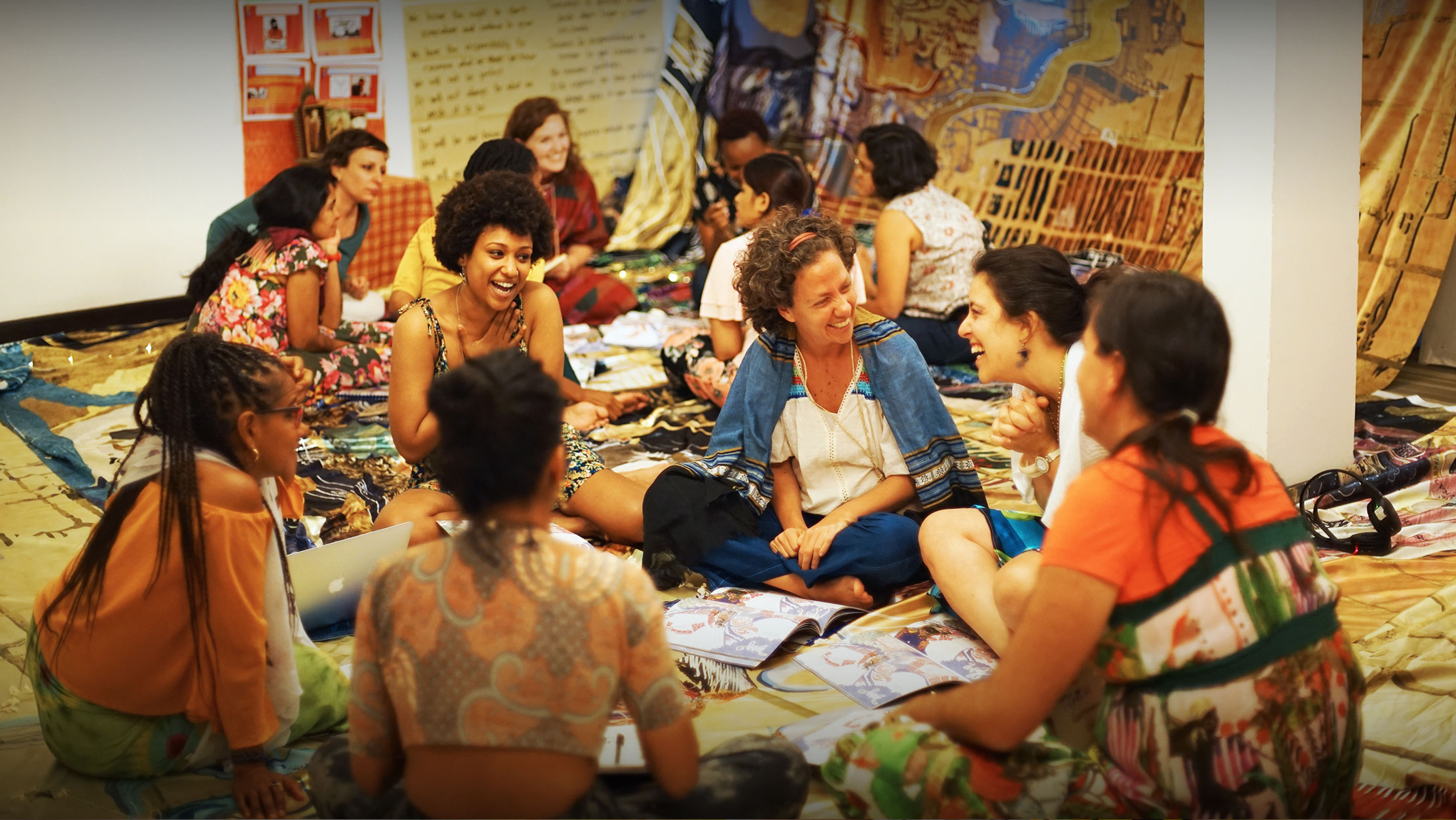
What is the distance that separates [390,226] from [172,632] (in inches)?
223

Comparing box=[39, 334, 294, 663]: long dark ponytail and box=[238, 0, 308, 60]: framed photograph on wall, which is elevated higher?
box=[238, 0, 308, 60]: framed photograph on wall

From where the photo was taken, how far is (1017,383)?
3016 mm

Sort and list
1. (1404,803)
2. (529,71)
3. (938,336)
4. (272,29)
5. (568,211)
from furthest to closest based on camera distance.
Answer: (529,71) < (272,29) < (568,211) < (938,336) < (1404,803)

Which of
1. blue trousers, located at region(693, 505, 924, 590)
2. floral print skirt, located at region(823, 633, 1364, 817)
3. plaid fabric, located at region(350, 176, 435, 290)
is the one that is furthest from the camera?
plaid fabric, located at region(350, 176, 435, 290)

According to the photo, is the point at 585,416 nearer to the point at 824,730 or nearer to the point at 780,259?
the point at 780,259

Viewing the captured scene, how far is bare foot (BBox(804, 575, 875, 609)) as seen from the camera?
3203mm

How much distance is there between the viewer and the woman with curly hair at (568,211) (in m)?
6.32

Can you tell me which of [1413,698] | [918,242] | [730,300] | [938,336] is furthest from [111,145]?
[1413,698]

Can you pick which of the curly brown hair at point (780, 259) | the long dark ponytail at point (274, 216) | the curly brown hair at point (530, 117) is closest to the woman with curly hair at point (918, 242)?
the curly brown hair at point (530, 117)

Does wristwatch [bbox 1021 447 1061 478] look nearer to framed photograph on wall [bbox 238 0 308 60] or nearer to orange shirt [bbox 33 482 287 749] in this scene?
orange shirt [bbox 33 482 287 749]

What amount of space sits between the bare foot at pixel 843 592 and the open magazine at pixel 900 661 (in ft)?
0.51

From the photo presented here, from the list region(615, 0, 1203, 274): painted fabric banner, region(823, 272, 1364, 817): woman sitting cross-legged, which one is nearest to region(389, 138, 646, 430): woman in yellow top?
region(615, 0, 1203, 274): painted fabric banner

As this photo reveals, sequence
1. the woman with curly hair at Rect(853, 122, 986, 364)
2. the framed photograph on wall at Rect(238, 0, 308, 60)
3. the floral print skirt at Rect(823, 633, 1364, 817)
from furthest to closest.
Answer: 1. the framed photograph on wall at Rect(238, 0, 308, 60)
2. the woman with curly hair at Rect(853, 122, 986, 364)
3. the floral print skirt at Rect(823, 633, 1364, 817)

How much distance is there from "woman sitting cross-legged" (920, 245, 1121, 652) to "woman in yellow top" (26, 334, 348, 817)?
153 centimetres
